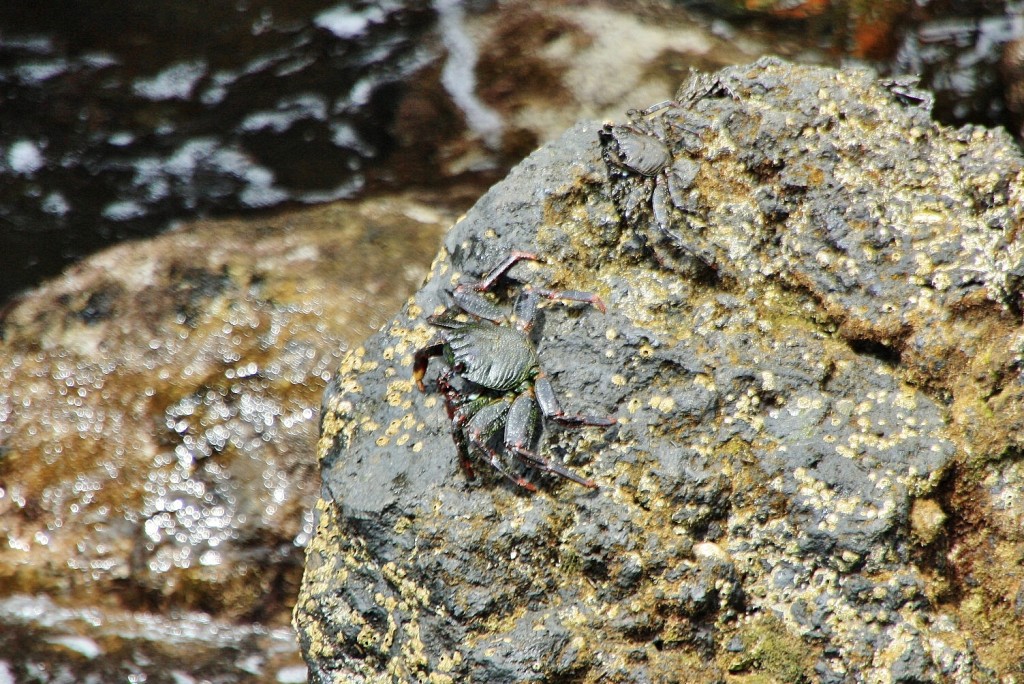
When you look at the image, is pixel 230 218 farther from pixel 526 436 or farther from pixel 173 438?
pixel 526 436

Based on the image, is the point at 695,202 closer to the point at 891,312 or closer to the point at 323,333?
the point at 891,312

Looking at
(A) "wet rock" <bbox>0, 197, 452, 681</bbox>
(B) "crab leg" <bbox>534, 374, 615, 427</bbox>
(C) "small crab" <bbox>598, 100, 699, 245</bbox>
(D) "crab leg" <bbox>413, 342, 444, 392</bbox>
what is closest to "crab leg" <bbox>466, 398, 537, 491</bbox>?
(B) "crab leg" <bbox>534, 374, 615, 427</bbox>

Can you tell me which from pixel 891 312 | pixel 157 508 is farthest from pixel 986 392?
pixel 157 508

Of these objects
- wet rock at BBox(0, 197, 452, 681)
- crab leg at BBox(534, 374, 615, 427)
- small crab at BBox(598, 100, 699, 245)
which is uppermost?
small crab at BBox(598, 100, 699, 245)

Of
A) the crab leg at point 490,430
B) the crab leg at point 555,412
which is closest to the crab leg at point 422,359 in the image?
the crab leg at point 490,430

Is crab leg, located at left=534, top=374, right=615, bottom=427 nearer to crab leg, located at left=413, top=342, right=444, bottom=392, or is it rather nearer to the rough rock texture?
the rough rock texture

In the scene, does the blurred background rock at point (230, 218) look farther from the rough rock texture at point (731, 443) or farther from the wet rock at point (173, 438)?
the rough rock texture at point (731, 443)

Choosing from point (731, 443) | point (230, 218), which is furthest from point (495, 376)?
point (230, 218)
